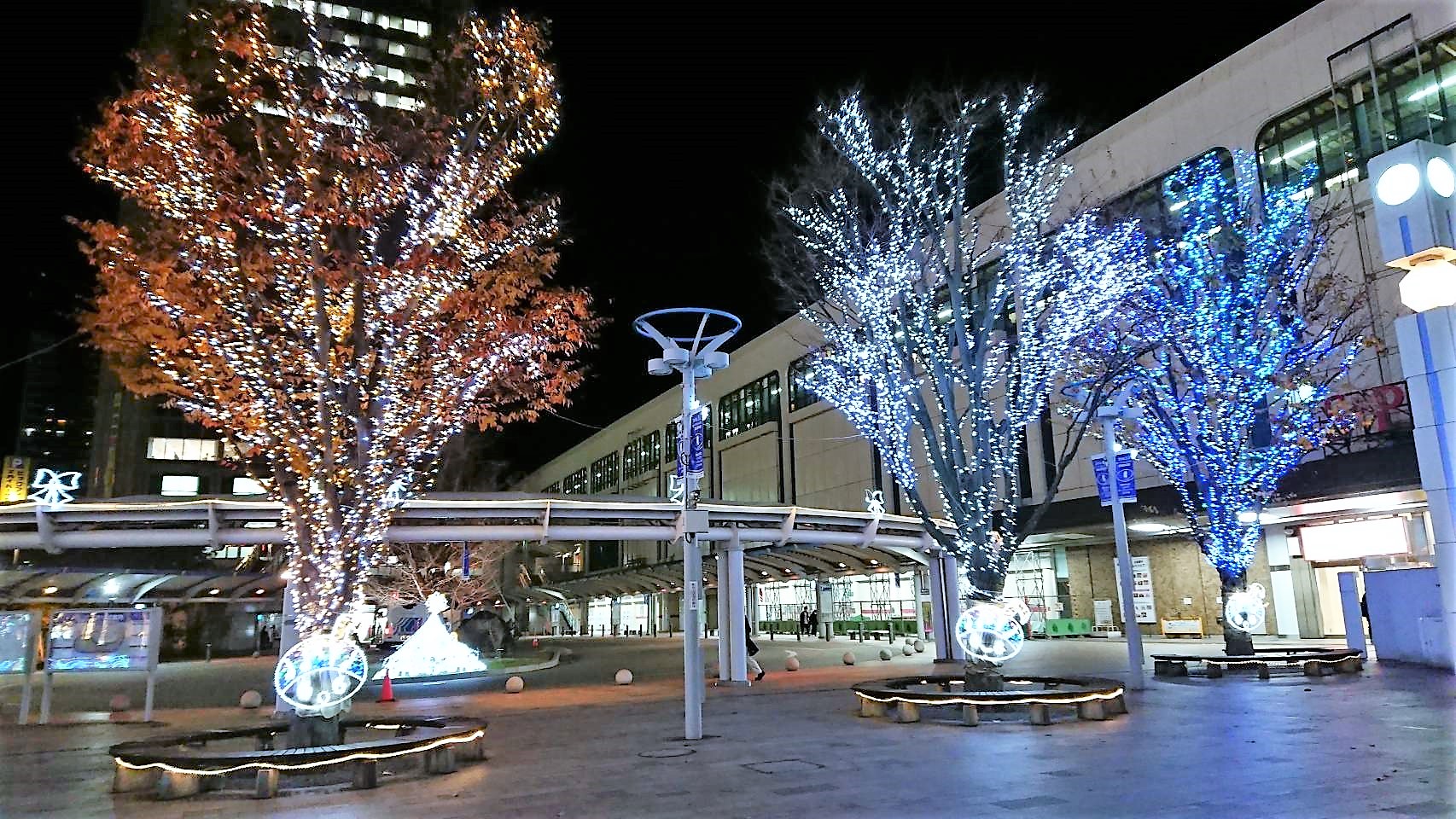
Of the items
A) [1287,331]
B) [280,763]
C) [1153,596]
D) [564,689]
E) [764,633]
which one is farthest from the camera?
[764,633]

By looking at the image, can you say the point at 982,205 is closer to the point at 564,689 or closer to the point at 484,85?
the point at 564,689

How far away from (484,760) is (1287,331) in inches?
732

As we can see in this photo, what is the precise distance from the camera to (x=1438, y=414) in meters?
12.3

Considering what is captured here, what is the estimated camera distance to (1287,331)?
2047 centimetres

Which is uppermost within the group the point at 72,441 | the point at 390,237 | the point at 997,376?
the point at 72,441

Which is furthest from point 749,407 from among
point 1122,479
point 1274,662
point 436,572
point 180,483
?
point 1122,479

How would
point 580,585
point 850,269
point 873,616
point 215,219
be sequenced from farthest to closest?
point 580,585 → point 873,616 → point 850,269 → point 215,219

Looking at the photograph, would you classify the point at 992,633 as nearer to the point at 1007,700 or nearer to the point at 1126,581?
the point at 1007,700

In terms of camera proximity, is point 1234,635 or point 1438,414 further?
point 1234,635

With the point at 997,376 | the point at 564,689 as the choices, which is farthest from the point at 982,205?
the point at 564,689

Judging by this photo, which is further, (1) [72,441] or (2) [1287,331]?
(1) [72,441]

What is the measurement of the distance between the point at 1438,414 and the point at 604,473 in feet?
250

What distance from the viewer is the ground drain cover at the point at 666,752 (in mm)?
11148

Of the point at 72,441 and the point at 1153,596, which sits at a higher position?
the point at 72,441
